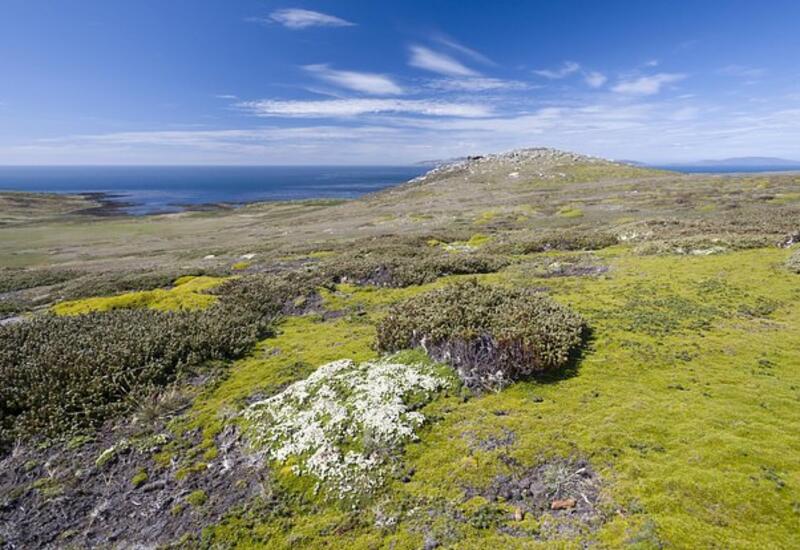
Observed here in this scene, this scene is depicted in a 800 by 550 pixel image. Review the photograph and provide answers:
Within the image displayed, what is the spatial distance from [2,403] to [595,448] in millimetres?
14233

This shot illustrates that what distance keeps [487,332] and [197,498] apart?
7.67m

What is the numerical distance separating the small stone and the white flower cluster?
2.94 metres

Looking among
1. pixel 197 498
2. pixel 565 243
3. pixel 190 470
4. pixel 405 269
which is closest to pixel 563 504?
pixel 197 498

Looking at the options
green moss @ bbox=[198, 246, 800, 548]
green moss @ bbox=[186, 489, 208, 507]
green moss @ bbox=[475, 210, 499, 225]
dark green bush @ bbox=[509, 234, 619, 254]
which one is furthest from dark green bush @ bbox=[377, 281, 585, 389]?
green moss @ bbox=[475, 210, 499, 225]

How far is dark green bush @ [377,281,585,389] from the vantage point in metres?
10.5

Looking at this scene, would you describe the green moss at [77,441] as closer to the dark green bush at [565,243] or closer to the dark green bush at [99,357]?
the dark green bush at [99,357]

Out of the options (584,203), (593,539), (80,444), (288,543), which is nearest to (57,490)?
(80,444)

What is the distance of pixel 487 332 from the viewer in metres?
11.7

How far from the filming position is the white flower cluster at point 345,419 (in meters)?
8.09

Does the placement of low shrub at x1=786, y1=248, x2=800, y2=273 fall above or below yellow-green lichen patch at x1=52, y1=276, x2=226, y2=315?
above

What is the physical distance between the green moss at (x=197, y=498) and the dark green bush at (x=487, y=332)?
5.97 m

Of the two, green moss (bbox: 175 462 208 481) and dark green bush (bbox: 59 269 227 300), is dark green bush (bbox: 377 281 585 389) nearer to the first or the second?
green moss (bbox: 175 462 208 481)

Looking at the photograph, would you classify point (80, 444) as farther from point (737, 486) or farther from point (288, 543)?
point (737, 486)

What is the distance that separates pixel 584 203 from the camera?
76062 mm
